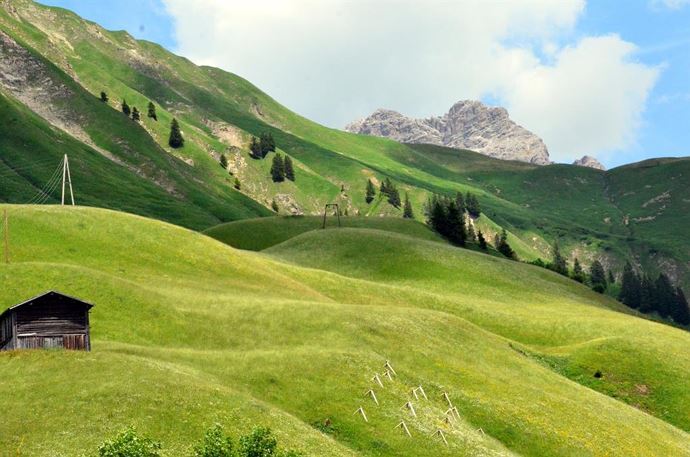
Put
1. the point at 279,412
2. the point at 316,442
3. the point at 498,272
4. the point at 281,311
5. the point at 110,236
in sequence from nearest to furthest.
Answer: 1. the point at 316,442
2. the point at 279,412
3. the point at 281,311
4. the point at 110,236
5. the point at 498,272

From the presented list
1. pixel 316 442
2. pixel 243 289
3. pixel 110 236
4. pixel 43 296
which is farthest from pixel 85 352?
pixel 110 236

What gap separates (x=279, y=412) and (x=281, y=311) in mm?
25301

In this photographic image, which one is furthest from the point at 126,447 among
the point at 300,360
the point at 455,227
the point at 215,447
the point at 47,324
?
the point at 455,227

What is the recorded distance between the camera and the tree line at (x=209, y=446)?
101 ft

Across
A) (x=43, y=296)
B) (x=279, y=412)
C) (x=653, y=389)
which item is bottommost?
(x=653, y=389)

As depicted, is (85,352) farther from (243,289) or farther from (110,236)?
(110,236)

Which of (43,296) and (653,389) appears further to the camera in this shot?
(653,389)

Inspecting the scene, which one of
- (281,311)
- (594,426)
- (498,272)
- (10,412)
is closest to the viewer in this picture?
(10,412)

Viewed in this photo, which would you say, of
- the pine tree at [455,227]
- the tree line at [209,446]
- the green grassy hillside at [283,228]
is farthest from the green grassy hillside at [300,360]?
the pine tree at [455,227]

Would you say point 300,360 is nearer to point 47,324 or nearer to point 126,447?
point 47,324

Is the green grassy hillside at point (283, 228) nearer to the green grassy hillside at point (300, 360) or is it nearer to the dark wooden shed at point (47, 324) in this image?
the green grassy hillside at point (300, 360)

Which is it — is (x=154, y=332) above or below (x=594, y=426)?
above

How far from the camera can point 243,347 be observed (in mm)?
64562

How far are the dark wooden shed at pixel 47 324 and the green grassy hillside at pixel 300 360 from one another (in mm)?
2596
